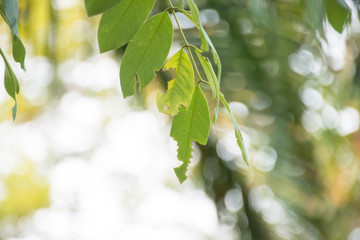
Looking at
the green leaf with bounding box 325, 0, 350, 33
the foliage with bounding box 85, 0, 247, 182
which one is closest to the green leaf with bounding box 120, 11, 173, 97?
the foliage with bounding box 85, 0, 247, 182

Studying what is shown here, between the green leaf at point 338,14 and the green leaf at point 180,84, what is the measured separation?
99 millimetres

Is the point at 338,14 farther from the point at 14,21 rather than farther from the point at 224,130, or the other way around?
the point at 224,130

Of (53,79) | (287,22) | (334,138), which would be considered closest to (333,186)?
(334,138)


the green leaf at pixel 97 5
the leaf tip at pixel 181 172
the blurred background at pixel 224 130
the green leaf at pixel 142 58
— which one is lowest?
the blurred background at pixel 224 130

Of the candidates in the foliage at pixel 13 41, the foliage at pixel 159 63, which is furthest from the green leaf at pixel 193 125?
the foliage at pixel 13 41

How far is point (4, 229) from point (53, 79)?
2011 mm

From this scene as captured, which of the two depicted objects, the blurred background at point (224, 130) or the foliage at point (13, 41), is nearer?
the foliage at point (13, 41)

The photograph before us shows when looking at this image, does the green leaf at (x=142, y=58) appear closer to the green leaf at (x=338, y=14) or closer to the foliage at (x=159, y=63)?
the foliage at (x=159, y=63)

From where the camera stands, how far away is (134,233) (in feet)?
12.6

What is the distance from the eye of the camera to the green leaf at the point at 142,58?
337mm

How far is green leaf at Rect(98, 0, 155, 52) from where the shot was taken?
0.32 m

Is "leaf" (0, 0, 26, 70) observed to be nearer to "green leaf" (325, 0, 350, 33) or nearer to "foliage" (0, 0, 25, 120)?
"foliage" (0, 0, 25, 120)

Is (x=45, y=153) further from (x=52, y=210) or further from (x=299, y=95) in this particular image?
(x=299, y=95)

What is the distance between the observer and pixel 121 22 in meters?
0.32
